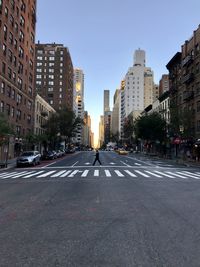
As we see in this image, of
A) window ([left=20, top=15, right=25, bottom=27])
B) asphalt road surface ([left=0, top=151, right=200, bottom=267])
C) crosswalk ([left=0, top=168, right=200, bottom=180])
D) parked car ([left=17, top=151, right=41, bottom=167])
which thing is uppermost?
window ([left=20, top=15, right=25, bottom=27])

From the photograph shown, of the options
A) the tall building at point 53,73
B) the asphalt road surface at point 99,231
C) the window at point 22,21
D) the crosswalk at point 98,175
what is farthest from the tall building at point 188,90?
the tall building at point 53,73

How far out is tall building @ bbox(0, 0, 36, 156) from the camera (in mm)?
40625

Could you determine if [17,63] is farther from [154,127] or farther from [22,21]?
[154,127]

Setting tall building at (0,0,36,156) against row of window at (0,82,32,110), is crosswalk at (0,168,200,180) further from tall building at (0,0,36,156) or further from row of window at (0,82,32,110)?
row of window at (0,82,32,110)

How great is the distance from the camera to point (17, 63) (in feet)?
154

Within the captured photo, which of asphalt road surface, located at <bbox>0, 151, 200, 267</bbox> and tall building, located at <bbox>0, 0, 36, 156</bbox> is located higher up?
tall building, located at <bbox>0, 0, 36, 156</bbox>

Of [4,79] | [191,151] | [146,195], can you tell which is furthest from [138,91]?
[146,195]

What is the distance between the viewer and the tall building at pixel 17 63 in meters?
40.6

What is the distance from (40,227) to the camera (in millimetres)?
6008

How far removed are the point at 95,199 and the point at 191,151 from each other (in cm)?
4450

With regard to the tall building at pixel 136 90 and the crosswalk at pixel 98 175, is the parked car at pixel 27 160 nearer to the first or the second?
the crosswalk at pixel 98 175

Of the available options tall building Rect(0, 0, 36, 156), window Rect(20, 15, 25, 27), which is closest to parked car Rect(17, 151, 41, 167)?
tall building Rect(0, 0, 36, 156)

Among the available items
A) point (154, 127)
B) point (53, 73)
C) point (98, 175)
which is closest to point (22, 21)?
point (154, 127)

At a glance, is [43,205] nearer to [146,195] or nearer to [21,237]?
[21,237]
